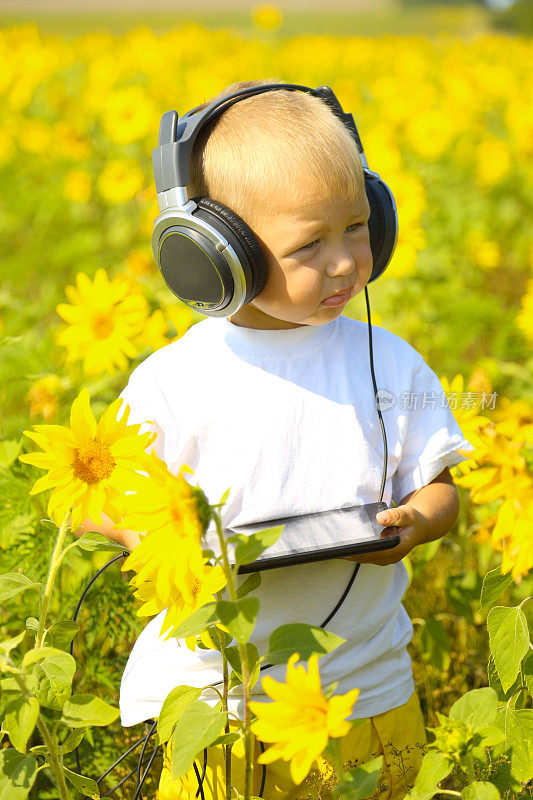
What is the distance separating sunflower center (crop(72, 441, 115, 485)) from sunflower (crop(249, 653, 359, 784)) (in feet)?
1.43

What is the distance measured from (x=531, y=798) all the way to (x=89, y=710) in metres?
0.72

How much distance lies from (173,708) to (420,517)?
0.55 m

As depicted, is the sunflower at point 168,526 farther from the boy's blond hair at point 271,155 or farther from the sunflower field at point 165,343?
the boy's blond hair at point 271,155

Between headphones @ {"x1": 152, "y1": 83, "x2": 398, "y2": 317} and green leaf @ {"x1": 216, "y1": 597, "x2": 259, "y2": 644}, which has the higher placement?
headphones @ {"x1": 152, "y1": 83, "x2": 398, "y2": 317}

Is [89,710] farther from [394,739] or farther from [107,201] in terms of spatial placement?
[107,201]

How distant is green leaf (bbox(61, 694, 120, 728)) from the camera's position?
133cm

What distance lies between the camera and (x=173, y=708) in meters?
1.38

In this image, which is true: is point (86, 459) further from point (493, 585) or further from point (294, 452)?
point (493, 585)

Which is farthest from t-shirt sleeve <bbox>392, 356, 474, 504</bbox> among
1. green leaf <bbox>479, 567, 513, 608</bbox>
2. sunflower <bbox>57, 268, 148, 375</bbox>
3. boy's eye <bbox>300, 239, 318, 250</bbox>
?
sunflower <bbox>57, 268, 148, 375</bbox>

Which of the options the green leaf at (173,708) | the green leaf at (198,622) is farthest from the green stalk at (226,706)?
the green leaf at (198,622)

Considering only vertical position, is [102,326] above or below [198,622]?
above

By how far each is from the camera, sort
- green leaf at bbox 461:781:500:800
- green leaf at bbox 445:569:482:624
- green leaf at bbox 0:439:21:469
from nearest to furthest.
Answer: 1. green leaf at bbox 461:781:500:800
2. green leaf at bbox 0:439:21:469
3. green leaf at bbox 445:569:482:624

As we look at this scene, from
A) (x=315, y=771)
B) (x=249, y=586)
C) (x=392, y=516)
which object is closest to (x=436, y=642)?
(x=315, y=771)

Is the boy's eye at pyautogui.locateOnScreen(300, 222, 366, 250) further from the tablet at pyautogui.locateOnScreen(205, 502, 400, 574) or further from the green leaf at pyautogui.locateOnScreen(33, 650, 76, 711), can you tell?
the green leaf at pyautogui.locateOnScreen(33, 650, 76, 711)
